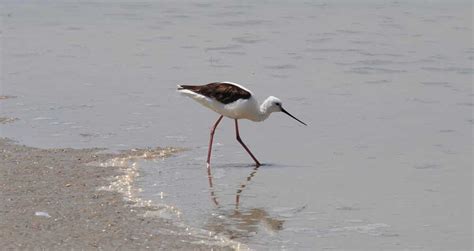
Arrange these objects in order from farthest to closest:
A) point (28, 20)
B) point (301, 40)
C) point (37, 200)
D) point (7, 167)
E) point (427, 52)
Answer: point (28, 20)
point (301, 40)
point (427, 52)
point (7, 167)
point (37, 200)

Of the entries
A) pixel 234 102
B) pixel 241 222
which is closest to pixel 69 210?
pixel 241 222

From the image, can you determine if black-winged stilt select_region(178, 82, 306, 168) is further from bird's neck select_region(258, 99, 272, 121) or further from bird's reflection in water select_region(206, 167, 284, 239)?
bird's reflection in water select_region(206, 167, 284, 239)

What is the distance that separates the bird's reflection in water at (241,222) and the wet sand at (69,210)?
1.10 feet

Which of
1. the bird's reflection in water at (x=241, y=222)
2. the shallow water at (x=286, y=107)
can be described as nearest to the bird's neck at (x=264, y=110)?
the shallow water at (x=286, y=107)

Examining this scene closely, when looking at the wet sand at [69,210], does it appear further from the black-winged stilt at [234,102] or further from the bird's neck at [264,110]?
the bird's neck at [264,110]

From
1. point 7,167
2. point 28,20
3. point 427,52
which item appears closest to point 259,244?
point 7,167

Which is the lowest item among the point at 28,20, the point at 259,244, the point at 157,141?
the point at 28,20

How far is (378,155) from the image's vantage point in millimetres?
10555

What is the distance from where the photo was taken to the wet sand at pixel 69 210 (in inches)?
296

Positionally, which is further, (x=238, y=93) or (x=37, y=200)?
(x=238, y=93)

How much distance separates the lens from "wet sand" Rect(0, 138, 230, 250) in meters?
7.52

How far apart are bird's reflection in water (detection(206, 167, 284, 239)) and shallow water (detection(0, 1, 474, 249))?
15 millimetres

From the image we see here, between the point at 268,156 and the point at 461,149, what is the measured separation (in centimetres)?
188

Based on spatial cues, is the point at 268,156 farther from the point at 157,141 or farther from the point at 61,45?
the point at 61,45
